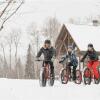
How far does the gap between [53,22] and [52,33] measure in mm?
11711

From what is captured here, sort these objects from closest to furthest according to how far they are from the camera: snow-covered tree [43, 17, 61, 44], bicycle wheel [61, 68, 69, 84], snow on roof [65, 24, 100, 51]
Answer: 1. bicycle wheel [61, 68, 69, 84]
2. snow on roof [65, 24, 100, 51]
3. snow-covered tree [43, 17, 61, 44]

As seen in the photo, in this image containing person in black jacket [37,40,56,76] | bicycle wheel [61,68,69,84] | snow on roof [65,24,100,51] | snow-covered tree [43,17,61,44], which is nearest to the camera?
person in black jacket [37,40,56,76]

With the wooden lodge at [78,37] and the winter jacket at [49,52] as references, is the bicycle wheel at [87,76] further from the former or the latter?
the wooden lodge at [78,37]

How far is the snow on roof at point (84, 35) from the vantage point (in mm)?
44750

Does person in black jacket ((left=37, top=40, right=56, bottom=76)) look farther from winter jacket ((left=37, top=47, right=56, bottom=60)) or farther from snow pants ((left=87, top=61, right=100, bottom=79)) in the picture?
snow pants ((left=87, top=61, right=100, bottom=79))

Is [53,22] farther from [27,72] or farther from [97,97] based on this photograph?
[97,97]

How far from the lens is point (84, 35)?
46.9 meters

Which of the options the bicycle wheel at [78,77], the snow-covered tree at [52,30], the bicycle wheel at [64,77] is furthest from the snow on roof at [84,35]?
the snow-covered tree at [52,30]

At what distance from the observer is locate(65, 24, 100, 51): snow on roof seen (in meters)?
44.8

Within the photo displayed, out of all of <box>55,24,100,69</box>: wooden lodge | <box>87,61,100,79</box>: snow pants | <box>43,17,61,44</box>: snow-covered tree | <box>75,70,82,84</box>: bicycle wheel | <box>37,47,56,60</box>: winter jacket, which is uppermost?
<box>43,17,61,44</box>: snow-covered tree

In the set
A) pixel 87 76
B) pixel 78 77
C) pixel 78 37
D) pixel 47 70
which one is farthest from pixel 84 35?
pixel 47 70

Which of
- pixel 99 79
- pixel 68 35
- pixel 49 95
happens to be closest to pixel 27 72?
pixel 68 35

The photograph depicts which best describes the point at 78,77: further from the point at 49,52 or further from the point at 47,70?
the point at 49,52

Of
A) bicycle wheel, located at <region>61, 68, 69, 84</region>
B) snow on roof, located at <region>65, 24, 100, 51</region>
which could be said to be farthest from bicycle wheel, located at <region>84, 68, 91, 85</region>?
snow on roof, located at <region>65, 24, 100, 51</region>
